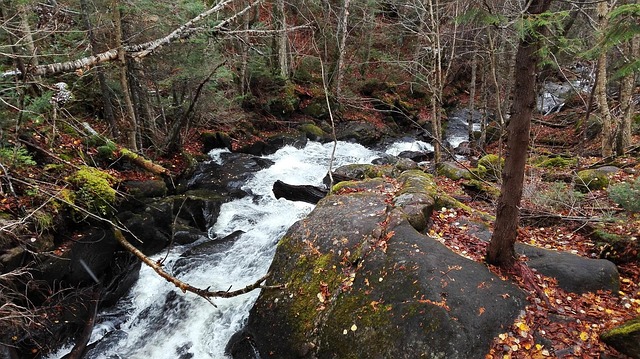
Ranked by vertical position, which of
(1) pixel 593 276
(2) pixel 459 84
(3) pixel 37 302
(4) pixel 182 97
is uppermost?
(4) pixel 182 97

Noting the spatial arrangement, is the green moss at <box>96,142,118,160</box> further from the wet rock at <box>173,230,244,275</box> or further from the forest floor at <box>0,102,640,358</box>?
the wet rock at <box>173,230,244,275</box>

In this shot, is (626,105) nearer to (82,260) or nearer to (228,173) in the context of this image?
(228,173)

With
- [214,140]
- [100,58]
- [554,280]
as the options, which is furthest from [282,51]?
[554,280]

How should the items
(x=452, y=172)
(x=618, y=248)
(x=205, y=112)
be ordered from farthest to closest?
(x=205, y=112) → (x=452, y=172) → (x=618, y=248)

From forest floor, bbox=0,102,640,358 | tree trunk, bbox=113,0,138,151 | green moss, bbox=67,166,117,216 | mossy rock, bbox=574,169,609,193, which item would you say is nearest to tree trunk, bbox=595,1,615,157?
forest floor, bbox=0,102,640,358

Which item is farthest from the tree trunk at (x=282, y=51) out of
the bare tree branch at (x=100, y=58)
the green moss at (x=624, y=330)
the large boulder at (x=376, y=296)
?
the green moss at (x=624, y=330)

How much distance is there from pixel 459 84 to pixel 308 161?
20754mm

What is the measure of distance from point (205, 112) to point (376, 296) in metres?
10.2

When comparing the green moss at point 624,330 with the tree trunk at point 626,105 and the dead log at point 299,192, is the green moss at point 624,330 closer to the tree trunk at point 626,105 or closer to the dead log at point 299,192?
the dead log at point 299,192

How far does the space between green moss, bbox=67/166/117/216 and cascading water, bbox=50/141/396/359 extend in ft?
5.23

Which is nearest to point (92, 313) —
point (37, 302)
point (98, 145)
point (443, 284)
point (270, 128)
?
point (37, 302)

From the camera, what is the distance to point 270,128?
17.8m

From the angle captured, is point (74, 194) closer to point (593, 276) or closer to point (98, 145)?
point (98, 145)

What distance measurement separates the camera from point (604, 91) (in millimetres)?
9953
